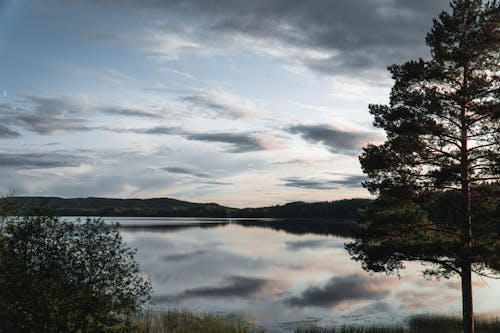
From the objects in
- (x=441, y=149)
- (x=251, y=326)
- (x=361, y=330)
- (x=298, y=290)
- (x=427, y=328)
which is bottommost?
(x=298, y=290)

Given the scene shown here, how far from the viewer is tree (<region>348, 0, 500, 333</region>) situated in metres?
19.3

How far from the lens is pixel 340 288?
139 ft

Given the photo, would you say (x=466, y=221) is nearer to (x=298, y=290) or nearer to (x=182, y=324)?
(x=182, y=324)

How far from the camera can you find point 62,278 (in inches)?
515

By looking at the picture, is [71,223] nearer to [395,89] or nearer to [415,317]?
[395,89]

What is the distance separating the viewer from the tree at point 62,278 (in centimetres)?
1255

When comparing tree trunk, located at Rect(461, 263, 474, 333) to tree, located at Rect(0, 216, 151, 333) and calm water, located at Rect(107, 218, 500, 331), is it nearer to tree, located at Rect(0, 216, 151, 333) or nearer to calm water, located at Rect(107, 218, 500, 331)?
calm water, located at Rect(107, 218, 500, 331)

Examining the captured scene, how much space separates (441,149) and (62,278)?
1717cm

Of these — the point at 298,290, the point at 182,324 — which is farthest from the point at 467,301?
the point at 298,290

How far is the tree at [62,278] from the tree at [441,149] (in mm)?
12395

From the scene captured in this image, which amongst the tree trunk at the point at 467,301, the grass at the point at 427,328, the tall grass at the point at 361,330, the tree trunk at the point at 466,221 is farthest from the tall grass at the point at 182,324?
the tree trunk at the point at 466,221

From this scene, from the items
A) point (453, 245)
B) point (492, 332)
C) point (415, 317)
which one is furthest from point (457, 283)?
point (453, 245)

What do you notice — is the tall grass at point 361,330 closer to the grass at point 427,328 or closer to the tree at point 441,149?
the grass at point 427,328

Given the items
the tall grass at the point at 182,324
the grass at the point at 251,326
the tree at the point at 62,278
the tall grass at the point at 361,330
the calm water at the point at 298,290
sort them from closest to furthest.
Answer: the tree at the point at 62,278, the tall grass at the point at 182,324, the grass at the point at 251,326, the tall grass at the point at 361,330, the calm water at the point at 298,290
